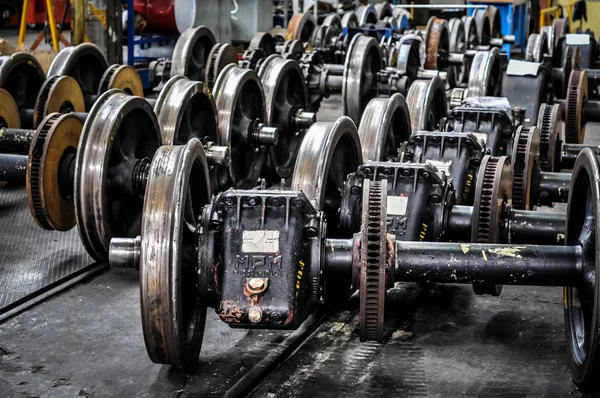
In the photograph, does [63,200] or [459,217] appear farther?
[63,200]

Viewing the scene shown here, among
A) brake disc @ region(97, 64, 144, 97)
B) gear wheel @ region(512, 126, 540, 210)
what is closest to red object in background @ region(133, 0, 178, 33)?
brake disc @ region(97, 64, 144, 97)

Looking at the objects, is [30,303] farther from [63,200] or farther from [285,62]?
[285,62]

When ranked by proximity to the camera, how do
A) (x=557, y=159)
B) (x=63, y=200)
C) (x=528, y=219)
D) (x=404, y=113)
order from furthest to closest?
(x=557, y=159) < (x=404, y=113) < (x=63, y=200) < (x=528, y=219)

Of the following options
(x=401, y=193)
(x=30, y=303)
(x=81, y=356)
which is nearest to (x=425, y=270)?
(x=401, y=193)

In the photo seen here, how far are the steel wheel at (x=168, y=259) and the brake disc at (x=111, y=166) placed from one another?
2.95 feet

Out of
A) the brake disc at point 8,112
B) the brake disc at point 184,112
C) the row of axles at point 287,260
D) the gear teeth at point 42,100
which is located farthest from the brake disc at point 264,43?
the row of axles at point 287,260

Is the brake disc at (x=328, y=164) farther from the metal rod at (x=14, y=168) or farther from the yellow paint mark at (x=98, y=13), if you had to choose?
the yellow paint mark at (x=98, y=13)

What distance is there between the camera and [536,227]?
3.20m

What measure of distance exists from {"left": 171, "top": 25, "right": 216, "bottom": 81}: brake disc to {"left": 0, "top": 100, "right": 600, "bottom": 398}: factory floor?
2.78 metres

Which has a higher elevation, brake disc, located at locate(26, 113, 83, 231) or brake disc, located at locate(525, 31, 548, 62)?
brake disc, located at locate(525, 31, 548, 62)

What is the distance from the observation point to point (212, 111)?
4.77 metres

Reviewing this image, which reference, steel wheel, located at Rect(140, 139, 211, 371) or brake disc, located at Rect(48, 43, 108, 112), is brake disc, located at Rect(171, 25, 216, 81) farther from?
steel wheel, located at Rect(140, 139, 211, 371)

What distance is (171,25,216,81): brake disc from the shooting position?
20.1ft

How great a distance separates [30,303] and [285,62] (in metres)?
2.64
